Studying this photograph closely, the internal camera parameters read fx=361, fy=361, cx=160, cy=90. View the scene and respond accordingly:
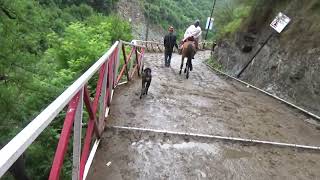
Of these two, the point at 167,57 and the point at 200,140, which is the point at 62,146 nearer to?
the point at 200,140

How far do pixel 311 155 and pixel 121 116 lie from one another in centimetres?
337

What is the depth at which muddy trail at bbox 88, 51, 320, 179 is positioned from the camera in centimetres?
489

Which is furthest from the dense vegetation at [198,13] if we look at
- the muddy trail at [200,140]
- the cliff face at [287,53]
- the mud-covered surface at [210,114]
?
the muddy trail at [200,140]

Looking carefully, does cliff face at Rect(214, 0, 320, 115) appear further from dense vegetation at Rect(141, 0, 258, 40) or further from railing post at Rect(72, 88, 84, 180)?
railing post at Rect(72, 88, 84, 180)

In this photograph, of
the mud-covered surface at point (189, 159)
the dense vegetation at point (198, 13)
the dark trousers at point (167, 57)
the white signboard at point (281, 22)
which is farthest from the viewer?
the dense vegetation at point (198, 13)

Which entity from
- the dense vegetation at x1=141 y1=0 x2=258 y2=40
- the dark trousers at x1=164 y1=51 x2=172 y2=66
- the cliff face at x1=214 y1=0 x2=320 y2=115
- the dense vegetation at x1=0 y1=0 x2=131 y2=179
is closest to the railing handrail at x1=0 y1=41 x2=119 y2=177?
the dense vegetation at x1=0 y1=0 x2=131 y2=179

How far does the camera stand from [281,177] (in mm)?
5000

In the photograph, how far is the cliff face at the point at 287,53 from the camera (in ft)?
33.0

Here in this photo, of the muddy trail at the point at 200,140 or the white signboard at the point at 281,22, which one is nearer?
the muddy trail at the point at 200,140

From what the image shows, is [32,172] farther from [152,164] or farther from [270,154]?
[270,154]

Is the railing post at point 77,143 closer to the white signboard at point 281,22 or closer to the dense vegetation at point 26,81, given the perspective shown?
the dense vegetation at point 26,81

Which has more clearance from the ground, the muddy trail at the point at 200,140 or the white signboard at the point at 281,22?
the white signboard at the point at 281,22

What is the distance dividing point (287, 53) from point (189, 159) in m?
8.10

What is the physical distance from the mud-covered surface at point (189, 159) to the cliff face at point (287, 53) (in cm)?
403
